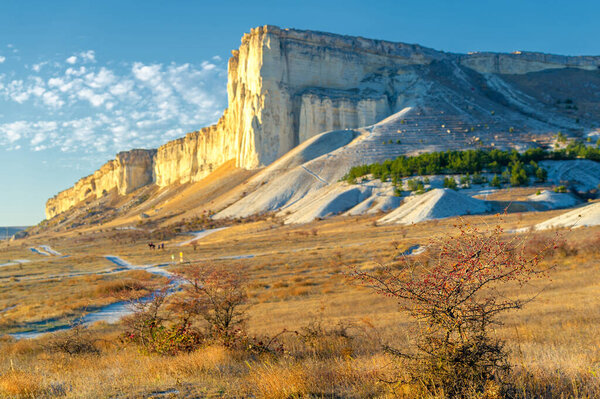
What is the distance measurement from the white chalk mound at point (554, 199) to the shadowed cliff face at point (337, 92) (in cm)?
2653

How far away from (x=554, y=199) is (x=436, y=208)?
15027 millimetres

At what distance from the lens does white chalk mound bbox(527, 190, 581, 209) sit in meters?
44.6

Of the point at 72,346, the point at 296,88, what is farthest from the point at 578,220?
the point at 296,88

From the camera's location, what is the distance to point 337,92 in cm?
9100

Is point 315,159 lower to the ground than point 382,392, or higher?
higher

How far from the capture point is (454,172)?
58031 millimetres

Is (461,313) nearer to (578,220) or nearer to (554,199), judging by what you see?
(578,220)

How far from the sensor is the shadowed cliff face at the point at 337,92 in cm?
8656

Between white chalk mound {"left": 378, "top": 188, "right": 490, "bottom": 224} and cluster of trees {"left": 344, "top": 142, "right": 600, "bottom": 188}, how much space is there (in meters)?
11.4

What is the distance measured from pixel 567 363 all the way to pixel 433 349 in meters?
2.39

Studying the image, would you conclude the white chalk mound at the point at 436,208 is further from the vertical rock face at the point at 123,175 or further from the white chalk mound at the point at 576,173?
the vertical rock face at the point at 123,175

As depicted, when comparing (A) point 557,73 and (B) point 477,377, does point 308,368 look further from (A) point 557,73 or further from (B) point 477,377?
(A) point 557,73

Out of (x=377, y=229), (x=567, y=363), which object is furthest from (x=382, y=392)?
(x=377, y=229)

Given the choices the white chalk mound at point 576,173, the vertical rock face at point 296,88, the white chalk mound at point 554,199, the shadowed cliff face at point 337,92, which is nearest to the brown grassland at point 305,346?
the white chalk mound at point 554,199
